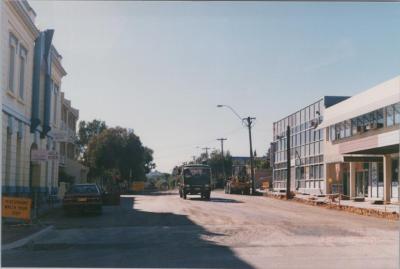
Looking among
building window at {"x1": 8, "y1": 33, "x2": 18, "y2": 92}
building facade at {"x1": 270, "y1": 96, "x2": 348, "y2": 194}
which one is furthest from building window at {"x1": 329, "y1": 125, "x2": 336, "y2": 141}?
building window at {"x1": 8, "y1": 33, "x2": 18, "y2": 92}

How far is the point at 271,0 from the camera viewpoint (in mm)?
10102

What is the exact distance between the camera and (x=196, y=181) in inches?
1736

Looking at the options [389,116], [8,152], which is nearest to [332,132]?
[389,116]

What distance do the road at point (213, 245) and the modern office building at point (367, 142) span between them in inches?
493

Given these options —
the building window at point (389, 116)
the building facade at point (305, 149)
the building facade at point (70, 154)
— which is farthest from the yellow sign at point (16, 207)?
the building facade at point (305, 149)

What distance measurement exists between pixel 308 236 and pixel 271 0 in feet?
28.5

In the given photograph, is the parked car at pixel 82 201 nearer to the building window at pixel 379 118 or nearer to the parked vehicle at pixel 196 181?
the parked vehicle at pixel 196 181

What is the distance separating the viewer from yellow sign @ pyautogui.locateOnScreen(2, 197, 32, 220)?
559 inches

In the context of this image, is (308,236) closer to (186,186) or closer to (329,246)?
(329,246)

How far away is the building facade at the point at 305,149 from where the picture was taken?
51.6 metres

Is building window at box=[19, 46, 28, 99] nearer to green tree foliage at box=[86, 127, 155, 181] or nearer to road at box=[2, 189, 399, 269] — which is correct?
road at box=[2, 189, 399, 269]

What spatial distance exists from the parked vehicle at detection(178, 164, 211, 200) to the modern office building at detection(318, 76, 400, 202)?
947 cm

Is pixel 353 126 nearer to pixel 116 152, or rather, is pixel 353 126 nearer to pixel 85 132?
pixel 116 152

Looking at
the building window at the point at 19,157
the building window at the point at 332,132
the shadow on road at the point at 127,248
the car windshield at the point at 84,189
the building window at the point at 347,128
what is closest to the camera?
the shadow on road at the point at 127,248
